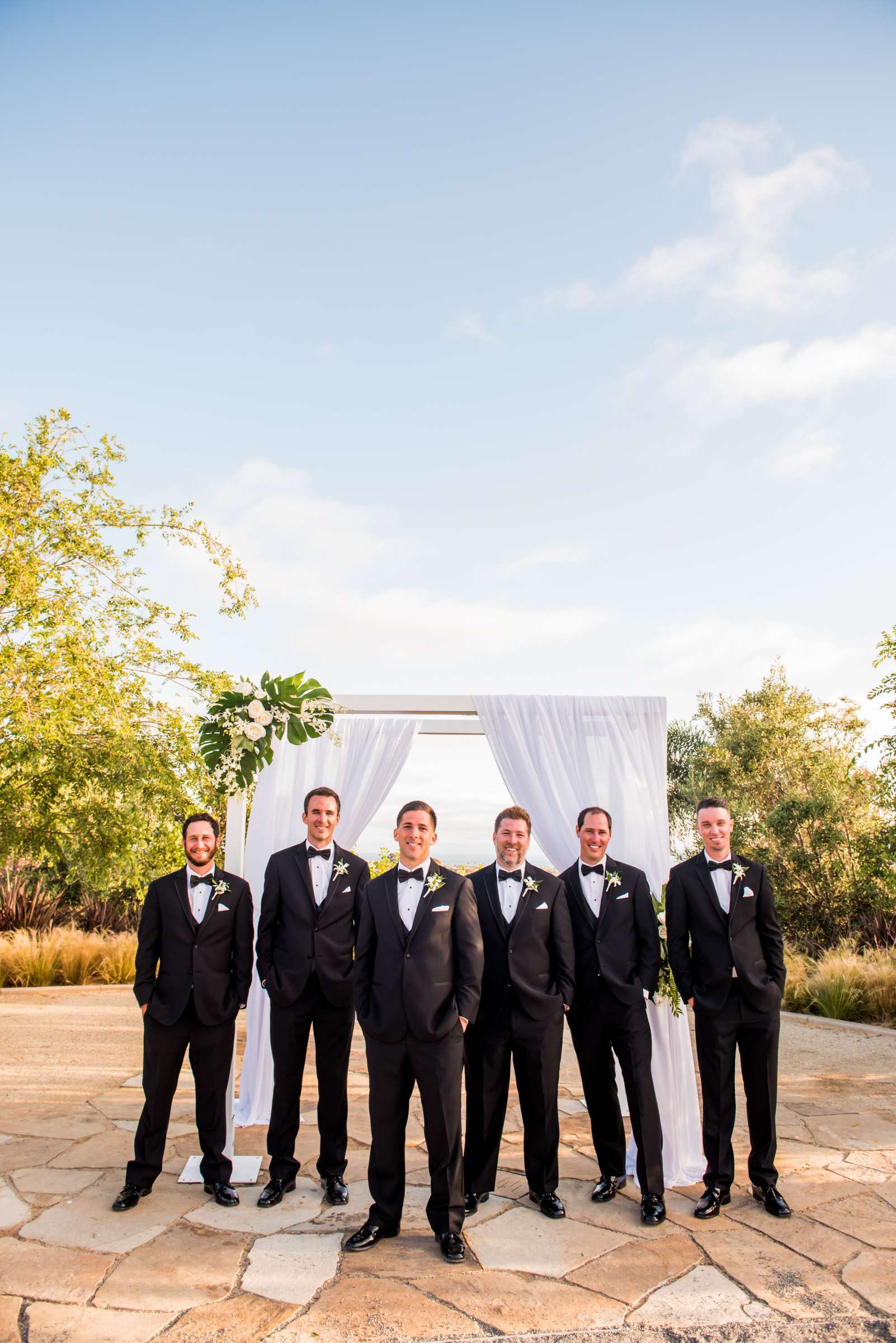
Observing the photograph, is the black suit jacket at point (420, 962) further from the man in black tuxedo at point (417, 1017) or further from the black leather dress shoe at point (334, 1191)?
the black leather dress shoe at point (334, 1191)

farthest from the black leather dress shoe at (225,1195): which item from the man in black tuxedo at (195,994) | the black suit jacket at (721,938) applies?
the black suit jacket at (721,938)

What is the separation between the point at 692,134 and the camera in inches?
283

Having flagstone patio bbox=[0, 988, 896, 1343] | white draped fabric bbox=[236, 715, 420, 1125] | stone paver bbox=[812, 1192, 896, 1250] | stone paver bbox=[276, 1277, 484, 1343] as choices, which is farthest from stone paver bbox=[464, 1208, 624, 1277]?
white draped fabric bbox=[236, 715, 420, 1125]

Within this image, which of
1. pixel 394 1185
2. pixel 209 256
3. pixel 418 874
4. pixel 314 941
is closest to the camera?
pixel 394 1185

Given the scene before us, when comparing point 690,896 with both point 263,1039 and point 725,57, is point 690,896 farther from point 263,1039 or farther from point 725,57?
point 725,57

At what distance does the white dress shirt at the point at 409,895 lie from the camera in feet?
12.6

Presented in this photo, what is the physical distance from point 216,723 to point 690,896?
9.05 ft

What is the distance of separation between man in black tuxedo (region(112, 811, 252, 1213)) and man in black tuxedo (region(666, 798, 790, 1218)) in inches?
86.5

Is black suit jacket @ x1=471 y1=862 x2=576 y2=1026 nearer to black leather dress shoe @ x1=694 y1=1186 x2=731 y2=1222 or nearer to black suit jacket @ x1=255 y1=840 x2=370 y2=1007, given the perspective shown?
black suit jacket @ x1=255 y1=840 x2=370 y2=1007

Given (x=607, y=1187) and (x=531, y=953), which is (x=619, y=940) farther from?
(x=607, y=1187)

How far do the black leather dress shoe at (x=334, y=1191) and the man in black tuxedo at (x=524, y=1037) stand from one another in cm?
59

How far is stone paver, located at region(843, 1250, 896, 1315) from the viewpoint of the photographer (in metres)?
3.05

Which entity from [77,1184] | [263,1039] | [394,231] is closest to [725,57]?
[394,231]

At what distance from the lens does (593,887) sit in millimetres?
4316
